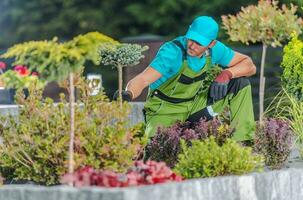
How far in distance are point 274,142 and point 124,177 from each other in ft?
7.44

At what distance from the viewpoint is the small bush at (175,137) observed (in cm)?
929

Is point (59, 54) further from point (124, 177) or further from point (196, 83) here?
point (196, 83)

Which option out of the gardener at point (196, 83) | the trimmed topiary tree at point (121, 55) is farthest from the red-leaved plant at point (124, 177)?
the trimmed topiary tree at point (121, 55)

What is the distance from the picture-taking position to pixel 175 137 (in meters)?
9.34

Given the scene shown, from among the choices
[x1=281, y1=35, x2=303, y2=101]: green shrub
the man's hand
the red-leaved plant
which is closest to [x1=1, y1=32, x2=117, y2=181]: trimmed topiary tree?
the red-leaved plant

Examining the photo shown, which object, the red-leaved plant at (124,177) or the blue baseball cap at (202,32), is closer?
the red-leaved plant at (124,177)

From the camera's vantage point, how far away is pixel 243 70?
33.4 ft

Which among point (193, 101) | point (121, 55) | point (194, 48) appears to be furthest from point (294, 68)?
point (121, 55)

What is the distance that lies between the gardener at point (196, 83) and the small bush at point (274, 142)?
0.25 m

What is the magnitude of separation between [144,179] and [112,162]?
746 mm

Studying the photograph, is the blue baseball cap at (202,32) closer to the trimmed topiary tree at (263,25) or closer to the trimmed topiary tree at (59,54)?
the trimmed topiary tree at (263,25)

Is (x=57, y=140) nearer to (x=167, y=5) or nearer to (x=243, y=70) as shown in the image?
(x=243, y=70)

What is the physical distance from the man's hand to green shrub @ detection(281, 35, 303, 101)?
41.2 inches

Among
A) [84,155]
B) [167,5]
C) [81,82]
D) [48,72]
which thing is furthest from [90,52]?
[167,5]
